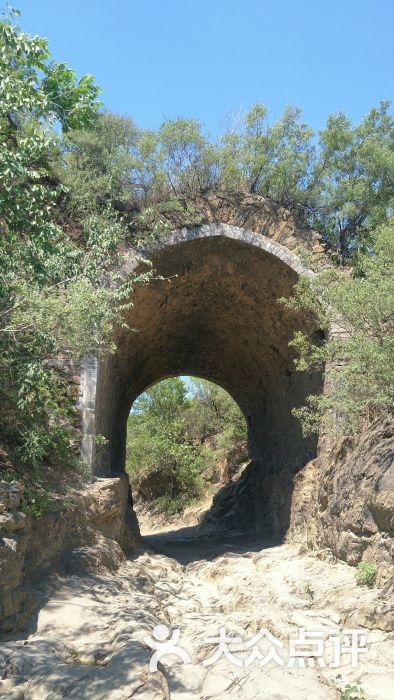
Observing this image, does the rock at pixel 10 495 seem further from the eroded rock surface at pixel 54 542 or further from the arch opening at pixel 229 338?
the arch opening at pixel 229 338

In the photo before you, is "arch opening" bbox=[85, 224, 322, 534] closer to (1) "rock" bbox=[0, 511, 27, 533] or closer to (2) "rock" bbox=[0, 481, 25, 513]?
(2) "rock" bbox=[0, 481, 25, 513]

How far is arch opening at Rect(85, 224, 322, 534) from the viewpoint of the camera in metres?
10.3

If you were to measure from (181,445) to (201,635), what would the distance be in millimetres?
16258

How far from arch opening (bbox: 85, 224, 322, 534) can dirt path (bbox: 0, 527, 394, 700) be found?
2499 mm

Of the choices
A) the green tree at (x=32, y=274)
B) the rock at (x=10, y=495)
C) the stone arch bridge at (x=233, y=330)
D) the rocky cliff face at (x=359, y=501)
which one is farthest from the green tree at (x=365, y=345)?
the rock at (x=10, y=495)

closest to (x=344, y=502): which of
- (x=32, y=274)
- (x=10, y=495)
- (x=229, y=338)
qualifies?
(x=10, y=495)

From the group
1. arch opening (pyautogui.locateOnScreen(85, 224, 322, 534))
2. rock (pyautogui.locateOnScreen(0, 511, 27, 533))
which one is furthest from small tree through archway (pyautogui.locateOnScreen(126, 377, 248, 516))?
rock (pyautogui.locateOnScreen(0, 511, 27, 533))

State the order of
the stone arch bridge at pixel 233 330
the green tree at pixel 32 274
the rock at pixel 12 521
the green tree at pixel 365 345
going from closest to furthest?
the rock at pixel 12 521, the green tree at pixel 32 274, the green tree at pixel 365 345, the stone arch bridge at pixel 233 330

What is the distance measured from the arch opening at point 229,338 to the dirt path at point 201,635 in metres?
2.50

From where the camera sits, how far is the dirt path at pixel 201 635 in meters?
4.09

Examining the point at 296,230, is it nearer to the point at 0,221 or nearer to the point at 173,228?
the point at 173,228

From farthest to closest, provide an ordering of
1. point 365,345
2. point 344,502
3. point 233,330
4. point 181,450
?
1. point 181,450
2. point 233,330
3. point 344,502
4. point 365,345

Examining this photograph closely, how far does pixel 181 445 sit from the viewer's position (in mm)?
21875

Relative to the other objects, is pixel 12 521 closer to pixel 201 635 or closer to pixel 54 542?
pixel 54 542
